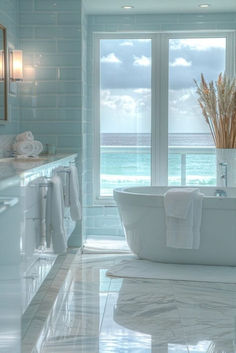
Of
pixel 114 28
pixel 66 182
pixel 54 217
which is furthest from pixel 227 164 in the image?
pixel 54 217

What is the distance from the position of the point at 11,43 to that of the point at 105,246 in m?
2.21

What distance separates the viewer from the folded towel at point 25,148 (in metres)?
3.98

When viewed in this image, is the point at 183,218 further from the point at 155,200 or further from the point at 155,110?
the point at 155,110

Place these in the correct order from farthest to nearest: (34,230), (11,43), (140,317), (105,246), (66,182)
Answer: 1. (105,246)
2. (11,43)
3. (66,182)
4. (140,317)
5. (34,230)

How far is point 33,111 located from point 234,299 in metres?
2.70

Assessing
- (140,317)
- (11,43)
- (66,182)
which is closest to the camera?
(140,317)

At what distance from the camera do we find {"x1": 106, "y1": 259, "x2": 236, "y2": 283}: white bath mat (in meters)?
4.07

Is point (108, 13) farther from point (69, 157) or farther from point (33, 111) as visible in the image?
point (69, 157)

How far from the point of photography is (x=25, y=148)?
401 cm

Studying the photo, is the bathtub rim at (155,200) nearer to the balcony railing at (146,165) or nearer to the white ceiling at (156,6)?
the balcony railing at (146,165)

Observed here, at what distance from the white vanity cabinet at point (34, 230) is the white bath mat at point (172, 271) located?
111 centimetres

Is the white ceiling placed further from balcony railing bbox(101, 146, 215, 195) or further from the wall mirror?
balcony railing bbox(101, 146, 215, 195)

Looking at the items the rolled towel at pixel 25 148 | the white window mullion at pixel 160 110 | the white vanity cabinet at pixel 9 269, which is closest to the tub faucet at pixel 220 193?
the white window mullion at pixel 160 110

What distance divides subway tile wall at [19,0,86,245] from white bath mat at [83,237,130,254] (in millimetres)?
199
